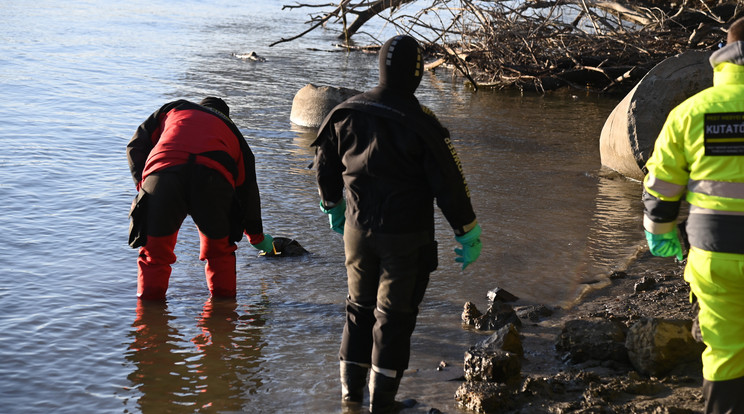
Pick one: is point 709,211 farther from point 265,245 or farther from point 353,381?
point 265,245

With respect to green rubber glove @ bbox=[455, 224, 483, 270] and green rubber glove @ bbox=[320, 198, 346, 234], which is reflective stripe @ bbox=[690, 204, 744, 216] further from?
green rubber glove @ bbox=[320, 198, 346, 234]

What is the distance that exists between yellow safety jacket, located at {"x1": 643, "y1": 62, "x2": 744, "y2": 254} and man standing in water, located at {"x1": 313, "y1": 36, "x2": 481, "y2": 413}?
0.95 metres

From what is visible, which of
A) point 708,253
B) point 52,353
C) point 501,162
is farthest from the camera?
point 501,162

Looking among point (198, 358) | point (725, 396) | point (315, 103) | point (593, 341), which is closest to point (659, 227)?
point (725, 396)

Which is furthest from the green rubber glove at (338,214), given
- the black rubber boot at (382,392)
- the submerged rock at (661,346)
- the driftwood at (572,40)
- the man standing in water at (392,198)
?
the driftwood at (572,40)

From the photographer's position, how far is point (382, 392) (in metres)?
3.79

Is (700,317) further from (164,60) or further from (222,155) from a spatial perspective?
(164,60)

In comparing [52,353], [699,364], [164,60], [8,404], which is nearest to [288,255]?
[52,353]

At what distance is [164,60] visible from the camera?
17359mm

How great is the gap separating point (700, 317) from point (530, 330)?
1.77 meters

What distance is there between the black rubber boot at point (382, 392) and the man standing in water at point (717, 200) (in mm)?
1406

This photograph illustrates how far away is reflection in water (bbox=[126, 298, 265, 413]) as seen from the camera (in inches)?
162

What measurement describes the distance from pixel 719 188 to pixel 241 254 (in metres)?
4.21

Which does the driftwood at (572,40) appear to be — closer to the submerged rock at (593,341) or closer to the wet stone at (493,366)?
the submerged rock at (593,341)
